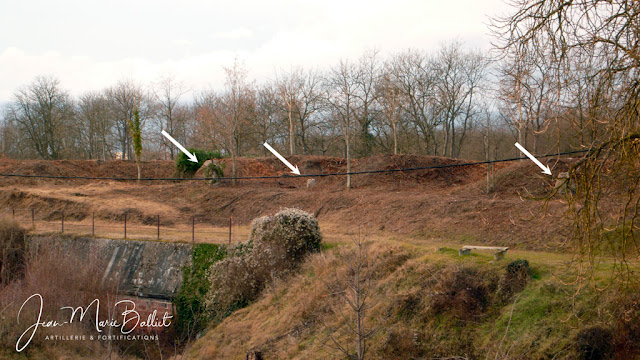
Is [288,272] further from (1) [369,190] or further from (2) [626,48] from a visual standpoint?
(2) [626,48]

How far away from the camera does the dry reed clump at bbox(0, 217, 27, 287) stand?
759 inches

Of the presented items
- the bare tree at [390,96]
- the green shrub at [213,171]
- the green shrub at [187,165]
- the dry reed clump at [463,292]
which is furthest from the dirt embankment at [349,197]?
the bare tree at [390,96]

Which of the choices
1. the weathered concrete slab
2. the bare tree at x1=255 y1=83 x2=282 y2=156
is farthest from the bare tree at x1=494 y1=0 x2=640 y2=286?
the bare tree at x1=255 y1=83 x2=282 y2=156

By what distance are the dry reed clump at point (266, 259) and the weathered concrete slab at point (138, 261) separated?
2.13 m

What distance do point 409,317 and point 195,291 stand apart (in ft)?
29.9

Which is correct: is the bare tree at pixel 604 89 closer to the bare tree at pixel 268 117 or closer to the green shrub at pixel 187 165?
the green shrub at pixel 187 165

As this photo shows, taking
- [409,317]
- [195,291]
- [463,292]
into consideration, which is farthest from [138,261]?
[463,292]

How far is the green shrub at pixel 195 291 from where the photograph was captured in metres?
17.0

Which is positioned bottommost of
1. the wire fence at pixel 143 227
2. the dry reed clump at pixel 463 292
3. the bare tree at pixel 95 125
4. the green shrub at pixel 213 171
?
the dry reed clump at pixel 463 292

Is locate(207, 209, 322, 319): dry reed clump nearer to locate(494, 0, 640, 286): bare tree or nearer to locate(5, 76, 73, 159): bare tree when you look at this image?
locate(494, 0, 640, 286): bare tree

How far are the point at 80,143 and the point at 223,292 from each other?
39.8 metres

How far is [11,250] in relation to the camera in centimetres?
1952

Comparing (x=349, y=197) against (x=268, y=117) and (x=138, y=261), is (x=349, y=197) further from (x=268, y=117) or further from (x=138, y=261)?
(x=268, y=117)

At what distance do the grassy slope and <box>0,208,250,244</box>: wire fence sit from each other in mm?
4330
